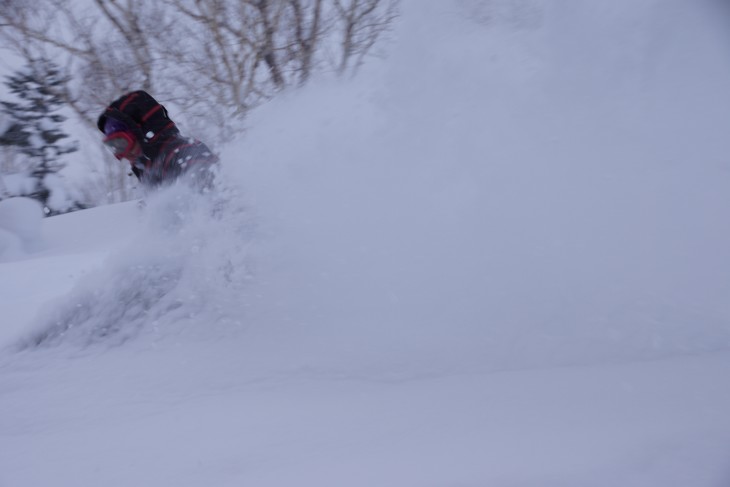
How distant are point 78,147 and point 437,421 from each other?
20871 millimetres

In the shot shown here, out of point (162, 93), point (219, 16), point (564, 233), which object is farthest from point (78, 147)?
point (564, 233)

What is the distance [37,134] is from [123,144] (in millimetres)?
17010

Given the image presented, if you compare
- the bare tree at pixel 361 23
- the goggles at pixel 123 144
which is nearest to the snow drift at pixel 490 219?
the goggles at pixel 123 144

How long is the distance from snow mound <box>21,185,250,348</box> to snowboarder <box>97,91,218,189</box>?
0.18 meters

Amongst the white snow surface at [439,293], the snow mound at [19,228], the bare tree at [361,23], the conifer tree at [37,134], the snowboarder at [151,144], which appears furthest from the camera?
the conifer tree at [37,134]

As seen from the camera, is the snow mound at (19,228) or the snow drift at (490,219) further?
the snow mound at (19,228)

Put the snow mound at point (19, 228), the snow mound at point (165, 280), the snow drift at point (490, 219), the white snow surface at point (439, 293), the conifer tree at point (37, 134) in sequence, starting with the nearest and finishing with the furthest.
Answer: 1. the white snow surface at point (439, 293)
2. the snow drift at point (490, 219)
3. the snow mound at point (165, 280)
4. the snow mound at point (19, 228)
5. the conifer tree at point (37, 134)

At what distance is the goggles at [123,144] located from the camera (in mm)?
3332

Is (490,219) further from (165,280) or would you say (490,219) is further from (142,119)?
(142,119)

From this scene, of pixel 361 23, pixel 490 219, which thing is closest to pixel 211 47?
pixel 361 23

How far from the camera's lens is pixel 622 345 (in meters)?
1.95

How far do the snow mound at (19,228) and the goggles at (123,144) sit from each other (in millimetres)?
2771

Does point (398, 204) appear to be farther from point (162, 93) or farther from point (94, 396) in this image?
point (162, 93)

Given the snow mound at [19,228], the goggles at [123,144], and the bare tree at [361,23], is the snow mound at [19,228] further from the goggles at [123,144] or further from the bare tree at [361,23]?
the bare tree at [361,23]
